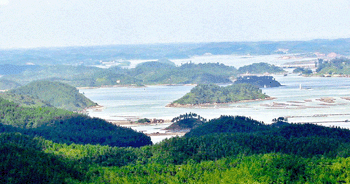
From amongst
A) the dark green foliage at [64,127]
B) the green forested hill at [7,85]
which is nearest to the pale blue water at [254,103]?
the dark green foliage at [64,127]

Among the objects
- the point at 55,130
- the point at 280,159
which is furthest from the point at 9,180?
the point at 55,130

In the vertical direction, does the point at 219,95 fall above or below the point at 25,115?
above

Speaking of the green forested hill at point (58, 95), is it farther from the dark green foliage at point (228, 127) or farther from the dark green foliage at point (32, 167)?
the dark green foliage at point (32, 167)

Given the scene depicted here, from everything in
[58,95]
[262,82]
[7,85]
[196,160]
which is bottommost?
[196,160]

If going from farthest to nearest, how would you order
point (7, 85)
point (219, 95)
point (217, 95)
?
1. point (7, 85)
2. point (219, 95)
3. point (217, 95)

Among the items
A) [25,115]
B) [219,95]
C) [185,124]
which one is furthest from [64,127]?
[219,95]

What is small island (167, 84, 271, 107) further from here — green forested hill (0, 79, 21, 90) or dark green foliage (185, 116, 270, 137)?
green forested hill (0, 79, 21, 90)

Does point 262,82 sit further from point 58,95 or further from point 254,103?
point 58,95

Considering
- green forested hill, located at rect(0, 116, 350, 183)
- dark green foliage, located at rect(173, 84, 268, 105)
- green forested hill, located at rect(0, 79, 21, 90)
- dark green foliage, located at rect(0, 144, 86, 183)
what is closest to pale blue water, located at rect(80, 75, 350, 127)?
dark green foliage, located at rect(173, 84, 268, 105)
